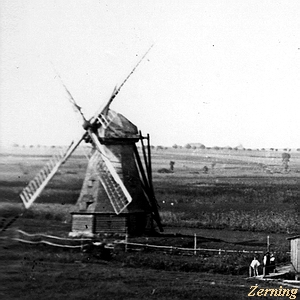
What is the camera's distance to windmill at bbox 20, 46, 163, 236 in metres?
19.0

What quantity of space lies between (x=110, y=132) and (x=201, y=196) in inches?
181

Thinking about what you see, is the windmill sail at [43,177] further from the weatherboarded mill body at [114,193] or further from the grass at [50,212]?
the weatherboarded mill body at [114,193]

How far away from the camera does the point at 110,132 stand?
771 inches

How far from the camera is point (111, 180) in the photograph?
19.3 m

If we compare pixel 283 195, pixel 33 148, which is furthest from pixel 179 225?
pixel 33 148

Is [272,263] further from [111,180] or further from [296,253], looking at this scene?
[111,180]

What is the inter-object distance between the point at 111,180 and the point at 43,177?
1963 mm

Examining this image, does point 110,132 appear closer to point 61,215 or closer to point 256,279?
point 61,215

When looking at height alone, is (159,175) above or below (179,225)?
above

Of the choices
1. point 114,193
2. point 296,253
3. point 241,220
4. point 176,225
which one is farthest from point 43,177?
point 296,253

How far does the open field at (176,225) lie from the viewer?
14875mm

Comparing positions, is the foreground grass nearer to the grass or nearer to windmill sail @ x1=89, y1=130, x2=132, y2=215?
windmill sail @ x1=89, y1=130, x2=132, y2=215

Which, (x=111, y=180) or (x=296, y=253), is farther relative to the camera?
(x=111, y=180)

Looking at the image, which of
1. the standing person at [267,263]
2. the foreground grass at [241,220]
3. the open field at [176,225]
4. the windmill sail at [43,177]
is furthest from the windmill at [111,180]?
the standing person at [267,263]
